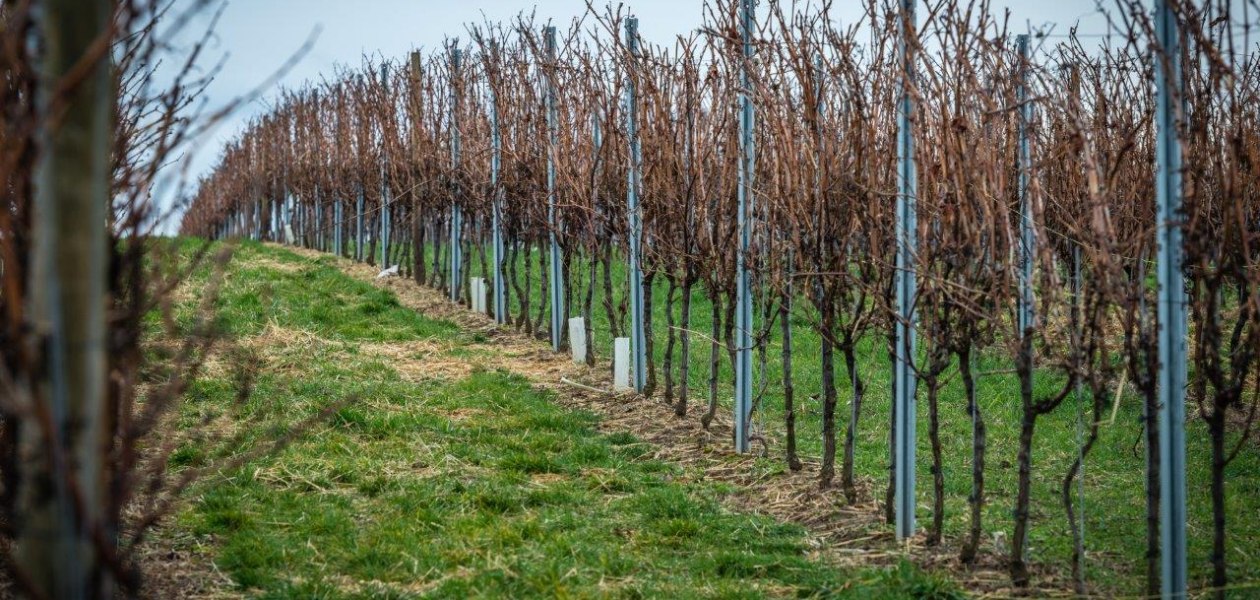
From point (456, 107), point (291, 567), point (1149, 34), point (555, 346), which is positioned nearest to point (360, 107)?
point (456, 107)

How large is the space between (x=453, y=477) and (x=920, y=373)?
8.84 feet

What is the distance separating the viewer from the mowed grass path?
481 centimetres

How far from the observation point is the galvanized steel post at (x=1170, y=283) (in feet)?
12.6

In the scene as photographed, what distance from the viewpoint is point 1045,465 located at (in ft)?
24.5

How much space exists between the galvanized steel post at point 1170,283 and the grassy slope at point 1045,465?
66 centimetres

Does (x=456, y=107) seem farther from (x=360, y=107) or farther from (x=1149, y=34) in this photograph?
(x=1149, y=34)

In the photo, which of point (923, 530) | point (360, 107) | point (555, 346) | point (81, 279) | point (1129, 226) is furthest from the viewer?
point (360, 107)

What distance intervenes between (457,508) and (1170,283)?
347 cm

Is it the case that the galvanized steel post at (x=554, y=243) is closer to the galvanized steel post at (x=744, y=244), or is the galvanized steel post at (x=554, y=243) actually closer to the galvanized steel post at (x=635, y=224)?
the galvanized steel post at (x=635, y=224)

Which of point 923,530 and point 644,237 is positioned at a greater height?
point 644,237

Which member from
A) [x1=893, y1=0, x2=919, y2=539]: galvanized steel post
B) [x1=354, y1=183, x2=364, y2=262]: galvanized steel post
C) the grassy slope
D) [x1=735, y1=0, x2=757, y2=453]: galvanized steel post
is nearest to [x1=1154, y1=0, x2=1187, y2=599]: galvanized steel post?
the grassy slope

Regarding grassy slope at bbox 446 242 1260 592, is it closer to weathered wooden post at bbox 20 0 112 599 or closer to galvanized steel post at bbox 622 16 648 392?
galvanized steel post at bbox 622 16 648 392

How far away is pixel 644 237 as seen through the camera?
9.14 m

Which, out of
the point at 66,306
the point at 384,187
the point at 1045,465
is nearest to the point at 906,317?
the point at 1045,465
